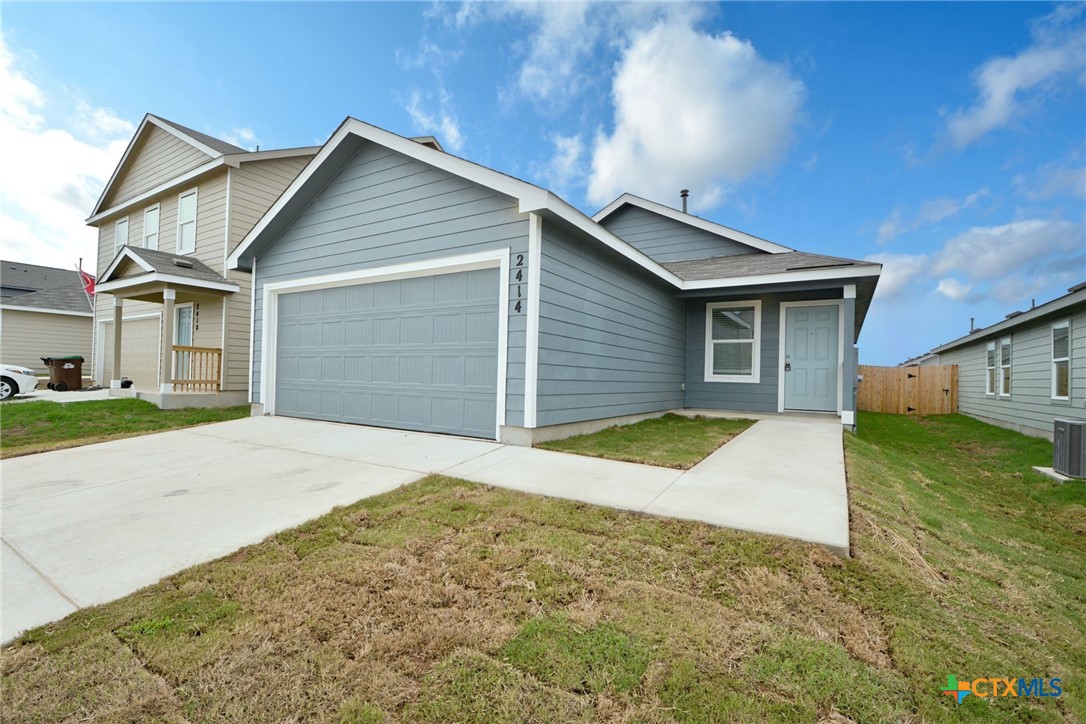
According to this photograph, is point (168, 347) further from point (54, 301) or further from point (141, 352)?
point (54, 301)

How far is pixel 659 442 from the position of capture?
629 cm

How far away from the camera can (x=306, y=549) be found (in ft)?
9.31

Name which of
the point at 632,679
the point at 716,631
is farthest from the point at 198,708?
the point at 716,631

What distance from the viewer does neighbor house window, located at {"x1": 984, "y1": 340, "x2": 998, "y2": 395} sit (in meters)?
13.0

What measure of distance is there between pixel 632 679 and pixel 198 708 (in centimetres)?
154

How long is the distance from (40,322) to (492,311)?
2145 cm

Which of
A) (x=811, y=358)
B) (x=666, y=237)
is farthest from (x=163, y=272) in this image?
(x=811, y=358)

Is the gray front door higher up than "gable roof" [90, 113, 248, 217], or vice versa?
"gable roof" [90, 113, 248, 217]

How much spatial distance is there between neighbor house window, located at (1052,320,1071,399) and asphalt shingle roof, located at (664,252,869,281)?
177 inches

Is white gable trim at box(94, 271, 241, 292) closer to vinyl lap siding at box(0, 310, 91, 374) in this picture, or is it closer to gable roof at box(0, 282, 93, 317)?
vinyl lap siding at box(0, 310, 91, 374)

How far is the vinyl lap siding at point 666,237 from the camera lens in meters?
11.6

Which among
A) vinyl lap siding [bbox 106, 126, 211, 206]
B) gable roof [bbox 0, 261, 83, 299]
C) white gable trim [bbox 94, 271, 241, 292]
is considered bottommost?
white gable trim [bbox 94, 271, 241, 292]

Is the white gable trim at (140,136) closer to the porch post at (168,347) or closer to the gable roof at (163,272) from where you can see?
the gable roof at (163,272)

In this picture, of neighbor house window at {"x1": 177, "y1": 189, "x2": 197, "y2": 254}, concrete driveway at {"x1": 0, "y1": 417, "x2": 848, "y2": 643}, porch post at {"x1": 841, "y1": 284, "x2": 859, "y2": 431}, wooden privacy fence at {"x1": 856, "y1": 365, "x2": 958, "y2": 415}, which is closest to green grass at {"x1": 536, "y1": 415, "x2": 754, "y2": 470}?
concrete driveway at {"x1": 0, "y1": 417, "x2": 848, "y2": 643}
